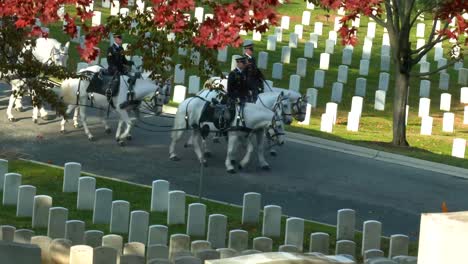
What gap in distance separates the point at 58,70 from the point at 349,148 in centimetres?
1029

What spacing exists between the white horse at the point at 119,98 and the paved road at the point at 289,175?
1.09ft

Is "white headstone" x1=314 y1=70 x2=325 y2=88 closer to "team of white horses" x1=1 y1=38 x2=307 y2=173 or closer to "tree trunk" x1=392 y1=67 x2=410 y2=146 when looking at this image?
"tree trunk" x1=392 y1=67 x2=410 y2=146

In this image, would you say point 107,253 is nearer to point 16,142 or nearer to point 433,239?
point 433,239

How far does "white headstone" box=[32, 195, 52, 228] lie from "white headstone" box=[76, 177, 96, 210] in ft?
4.50

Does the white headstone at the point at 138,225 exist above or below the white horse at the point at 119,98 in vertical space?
below

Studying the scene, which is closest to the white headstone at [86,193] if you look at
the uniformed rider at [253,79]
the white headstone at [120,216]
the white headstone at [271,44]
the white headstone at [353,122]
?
the white headstone at [120,216]

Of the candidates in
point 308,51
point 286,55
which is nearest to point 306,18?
point 308,51

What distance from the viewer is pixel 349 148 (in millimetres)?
25188

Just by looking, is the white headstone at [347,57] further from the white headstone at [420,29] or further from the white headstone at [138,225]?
the white headstone at [138,225]

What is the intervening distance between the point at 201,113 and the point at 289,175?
1.78m

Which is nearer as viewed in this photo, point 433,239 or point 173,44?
point 433,239

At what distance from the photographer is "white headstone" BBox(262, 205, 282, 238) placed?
59.0ft

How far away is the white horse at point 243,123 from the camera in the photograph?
22641 millimetres

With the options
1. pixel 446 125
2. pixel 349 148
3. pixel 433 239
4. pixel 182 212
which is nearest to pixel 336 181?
pixel 349 148
